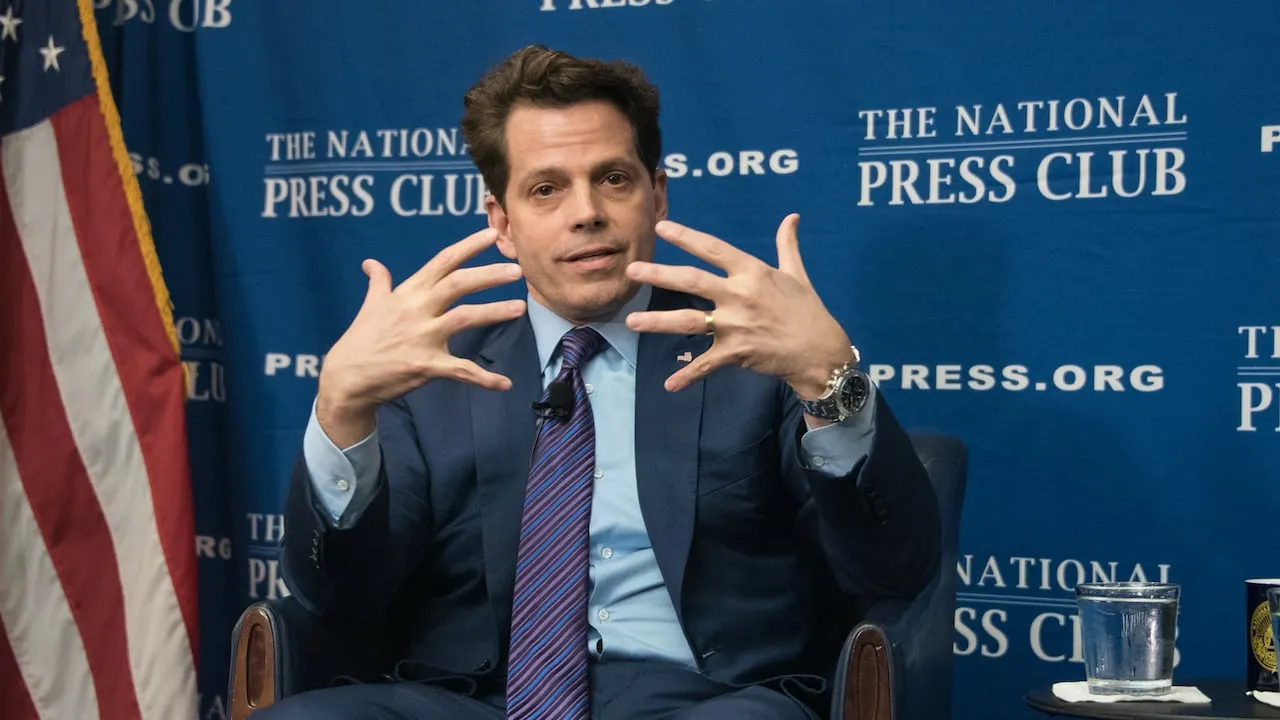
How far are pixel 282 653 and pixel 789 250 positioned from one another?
3.02ft

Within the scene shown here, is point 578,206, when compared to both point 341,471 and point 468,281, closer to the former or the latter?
point 468,281

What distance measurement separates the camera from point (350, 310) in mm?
3236

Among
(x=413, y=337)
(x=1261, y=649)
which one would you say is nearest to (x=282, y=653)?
(x=413, y=337)

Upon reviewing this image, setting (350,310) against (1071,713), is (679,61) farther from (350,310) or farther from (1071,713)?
(1071,713)

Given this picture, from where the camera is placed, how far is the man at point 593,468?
191 cm

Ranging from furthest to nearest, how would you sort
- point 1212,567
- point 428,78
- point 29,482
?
point 428,78 → point 29,482 → point 1212,567

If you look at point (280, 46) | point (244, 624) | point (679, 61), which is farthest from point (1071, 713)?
point (280, 46)

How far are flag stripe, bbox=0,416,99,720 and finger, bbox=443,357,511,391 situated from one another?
56.9 inches

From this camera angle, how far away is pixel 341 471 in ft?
6.61

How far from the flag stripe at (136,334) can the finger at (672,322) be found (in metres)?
1.54

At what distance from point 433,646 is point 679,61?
4.45 ft

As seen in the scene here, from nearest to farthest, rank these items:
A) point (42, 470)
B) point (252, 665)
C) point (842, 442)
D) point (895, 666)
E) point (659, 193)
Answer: point (895, 666)
point (842, 442)
point (252, 665)
point (659, 193)
point (42, 470)

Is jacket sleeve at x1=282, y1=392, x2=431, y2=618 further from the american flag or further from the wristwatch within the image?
the american flag

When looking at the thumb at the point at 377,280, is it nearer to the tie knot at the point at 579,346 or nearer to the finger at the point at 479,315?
the finger at the point at 479,315
